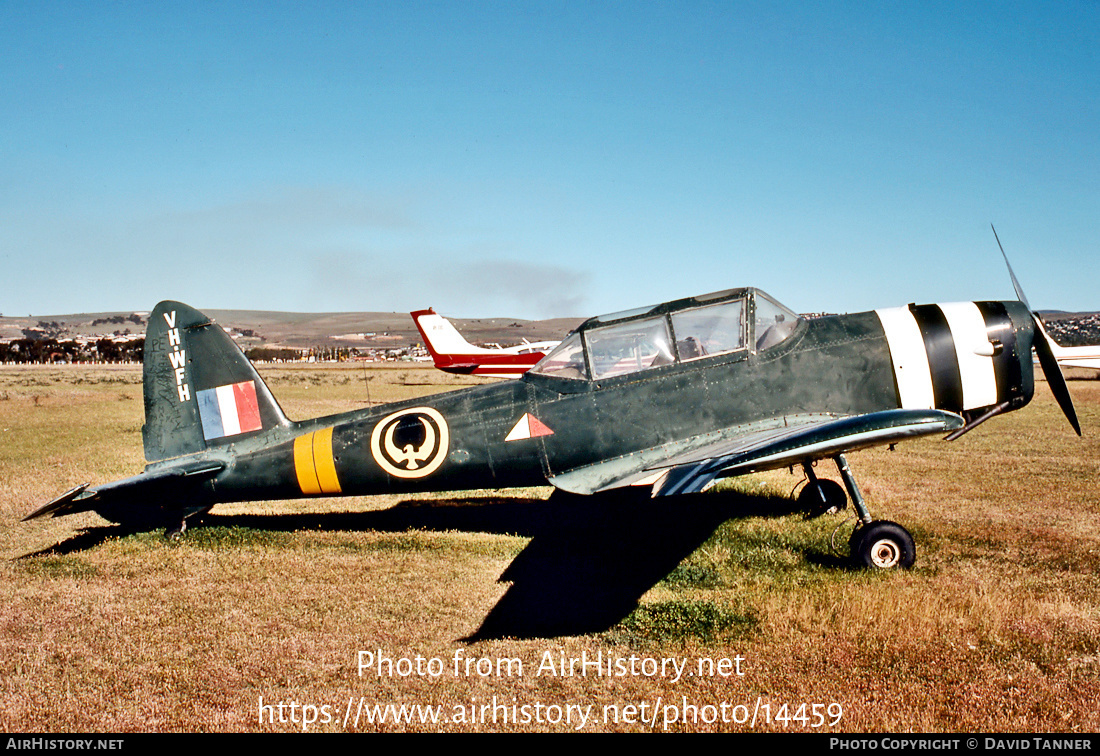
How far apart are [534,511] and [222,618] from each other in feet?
13.5

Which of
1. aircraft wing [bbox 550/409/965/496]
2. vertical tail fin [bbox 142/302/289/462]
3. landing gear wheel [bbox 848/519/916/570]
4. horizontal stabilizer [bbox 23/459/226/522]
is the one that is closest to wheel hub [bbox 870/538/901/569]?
landing gear wheel [bbox 848/519/916/570]

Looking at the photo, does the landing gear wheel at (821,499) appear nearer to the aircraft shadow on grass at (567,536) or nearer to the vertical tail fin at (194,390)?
the aircraft shadow on grass at (567,536)

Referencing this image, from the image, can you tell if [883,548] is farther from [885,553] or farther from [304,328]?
[304,328]

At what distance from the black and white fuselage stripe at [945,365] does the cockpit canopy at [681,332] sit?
99 centimetres

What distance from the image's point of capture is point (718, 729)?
3.66 metres

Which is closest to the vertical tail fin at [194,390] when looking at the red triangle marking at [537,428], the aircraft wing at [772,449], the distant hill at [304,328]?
the red triangle marking at [537,428]

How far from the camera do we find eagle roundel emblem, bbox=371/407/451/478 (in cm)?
668

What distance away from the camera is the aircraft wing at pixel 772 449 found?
14.5 feet

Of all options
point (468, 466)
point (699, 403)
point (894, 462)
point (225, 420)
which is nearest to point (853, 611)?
point (699, 403)

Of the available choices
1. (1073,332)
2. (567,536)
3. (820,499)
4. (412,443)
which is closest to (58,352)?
(412,443)

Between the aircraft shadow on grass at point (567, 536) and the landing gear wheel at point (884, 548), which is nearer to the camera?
the aircraft shadow on grass at point (567, 536)

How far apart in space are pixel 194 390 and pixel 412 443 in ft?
8.40

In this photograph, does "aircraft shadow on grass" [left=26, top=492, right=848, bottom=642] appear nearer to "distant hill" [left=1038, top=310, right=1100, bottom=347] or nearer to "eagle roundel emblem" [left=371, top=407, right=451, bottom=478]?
"eagle roundel emblem" [left=371, top=407, right=451, bottom=478]
